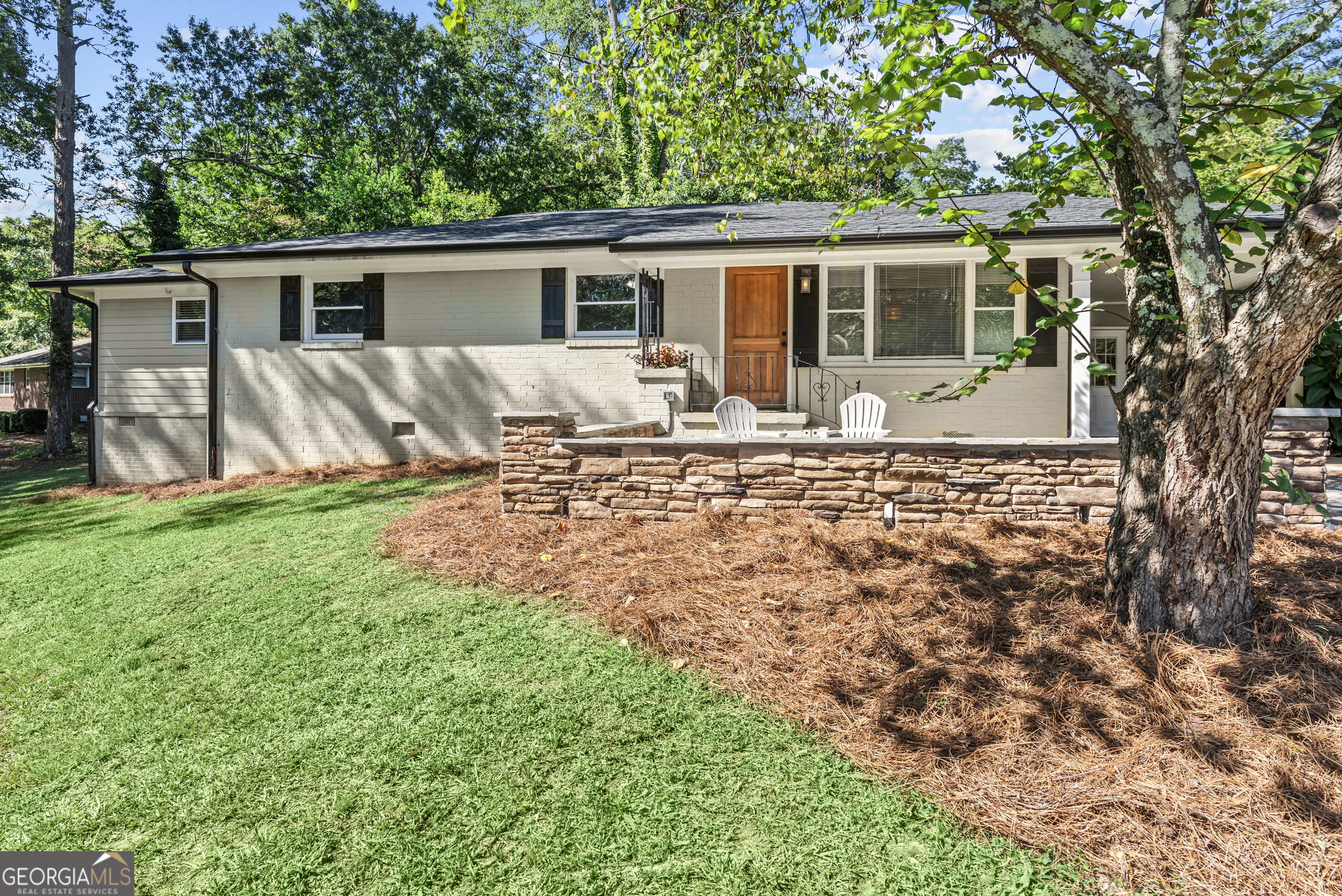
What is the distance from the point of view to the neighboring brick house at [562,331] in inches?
343

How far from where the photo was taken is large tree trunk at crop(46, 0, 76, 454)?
576 inches

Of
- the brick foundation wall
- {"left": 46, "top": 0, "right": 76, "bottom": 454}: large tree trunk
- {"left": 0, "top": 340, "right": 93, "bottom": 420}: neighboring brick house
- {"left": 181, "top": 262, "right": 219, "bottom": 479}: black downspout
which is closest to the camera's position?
the brick foundation wall

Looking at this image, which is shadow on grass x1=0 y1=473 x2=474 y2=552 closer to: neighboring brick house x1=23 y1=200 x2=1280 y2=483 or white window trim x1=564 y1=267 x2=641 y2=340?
neighboring brick house x1=23 y1=200 x2=1280 y2=483

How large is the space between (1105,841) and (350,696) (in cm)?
312

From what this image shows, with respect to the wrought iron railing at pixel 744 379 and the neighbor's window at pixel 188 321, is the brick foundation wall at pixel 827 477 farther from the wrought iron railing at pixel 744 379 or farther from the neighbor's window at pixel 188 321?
the neighbor's window at pixel 188 321

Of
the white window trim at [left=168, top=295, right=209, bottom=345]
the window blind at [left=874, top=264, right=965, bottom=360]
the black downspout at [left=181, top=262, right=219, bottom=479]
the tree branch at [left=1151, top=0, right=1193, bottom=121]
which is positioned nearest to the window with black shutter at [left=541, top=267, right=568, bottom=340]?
the window blind at [left=874, top=264, right=965, bottom=360]

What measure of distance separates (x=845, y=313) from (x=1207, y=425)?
21.7ft

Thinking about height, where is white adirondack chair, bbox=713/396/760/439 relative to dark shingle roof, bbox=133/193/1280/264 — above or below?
below

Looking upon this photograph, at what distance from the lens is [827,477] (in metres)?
5.37

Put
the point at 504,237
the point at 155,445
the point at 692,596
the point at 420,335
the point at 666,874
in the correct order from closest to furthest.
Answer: the point at 666,874 < the point at 692,596 < the point at 504,237 < the point at 420,335 < the point at 155,445

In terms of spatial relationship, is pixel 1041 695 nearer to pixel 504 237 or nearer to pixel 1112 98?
pixel 1112 98

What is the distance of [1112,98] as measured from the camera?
2.89m

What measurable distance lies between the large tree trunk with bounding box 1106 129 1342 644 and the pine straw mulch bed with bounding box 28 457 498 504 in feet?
23.7

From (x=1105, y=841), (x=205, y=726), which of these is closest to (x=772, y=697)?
(x=1105, y=841)
